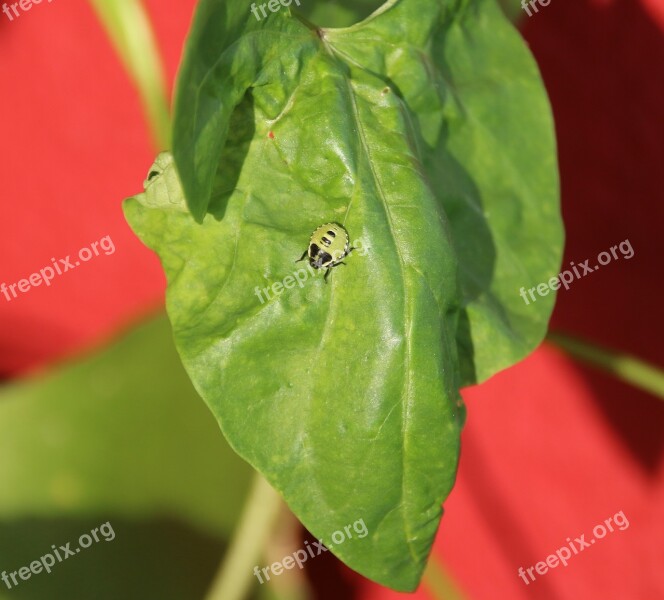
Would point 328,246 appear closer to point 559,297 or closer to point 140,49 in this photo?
point 140,49

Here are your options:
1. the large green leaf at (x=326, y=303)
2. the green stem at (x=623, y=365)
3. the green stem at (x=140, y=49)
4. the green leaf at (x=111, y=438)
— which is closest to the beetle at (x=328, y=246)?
the large green leaf at (x=326, y=303)

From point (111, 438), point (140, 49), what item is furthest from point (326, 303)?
point (111, 438)

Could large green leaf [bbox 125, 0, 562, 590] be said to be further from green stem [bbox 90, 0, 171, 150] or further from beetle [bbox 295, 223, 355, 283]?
green stem [bbox 90, 0, 171, 150]

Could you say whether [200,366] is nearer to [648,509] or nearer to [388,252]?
[388,252]

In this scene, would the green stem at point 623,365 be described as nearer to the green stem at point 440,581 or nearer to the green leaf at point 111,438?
the green stem at point 440,581

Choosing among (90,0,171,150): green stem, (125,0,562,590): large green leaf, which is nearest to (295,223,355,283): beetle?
(125,0,562,590): large green leaf

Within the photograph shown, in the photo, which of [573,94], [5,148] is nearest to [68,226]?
[5,148]
